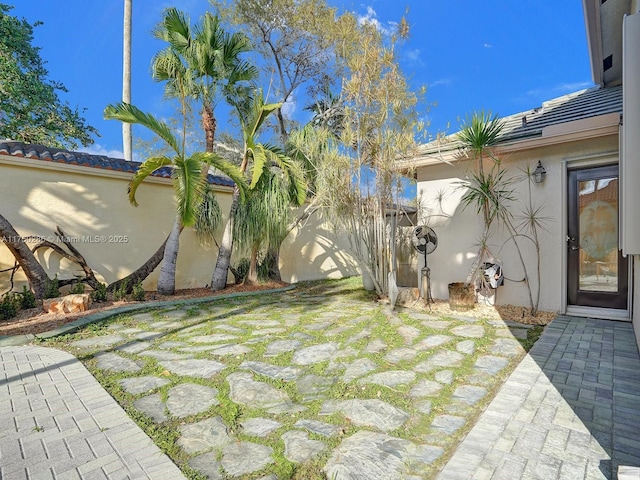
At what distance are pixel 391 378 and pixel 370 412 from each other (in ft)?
2.30

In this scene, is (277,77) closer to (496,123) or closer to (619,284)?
(496,123)

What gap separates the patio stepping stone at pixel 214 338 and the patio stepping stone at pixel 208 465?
2.44m

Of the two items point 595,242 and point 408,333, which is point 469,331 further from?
point 595,242

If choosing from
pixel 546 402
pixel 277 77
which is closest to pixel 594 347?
pixel 546 402

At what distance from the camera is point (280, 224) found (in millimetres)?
9102

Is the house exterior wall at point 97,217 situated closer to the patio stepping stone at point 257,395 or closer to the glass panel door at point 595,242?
the patio stepping stone at point 257,395

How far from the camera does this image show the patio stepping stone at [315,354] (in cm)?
377

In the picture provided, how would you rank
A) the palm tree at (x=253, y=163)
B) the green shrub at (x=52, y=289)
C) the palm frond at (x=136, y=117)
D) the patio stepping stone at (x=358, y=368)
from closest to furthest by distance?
1. the patio stepping stone at (x=358, y=368)
2. the green shrub at (x=52, y=289)
3. the palm frond at (x=136, y=117)
4. the palm tree at (x=253, y=163)

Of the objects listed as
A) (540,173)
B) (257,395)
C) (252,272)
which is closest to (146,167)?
(252,272)

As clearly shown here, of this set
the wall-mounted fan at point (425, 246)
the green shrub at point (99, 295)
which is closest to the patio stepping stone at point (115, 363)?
the green shrub at point (99, 295)

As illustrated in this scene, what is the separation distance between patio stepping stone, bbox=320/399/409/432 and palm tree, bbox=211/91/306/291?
625 centimetres

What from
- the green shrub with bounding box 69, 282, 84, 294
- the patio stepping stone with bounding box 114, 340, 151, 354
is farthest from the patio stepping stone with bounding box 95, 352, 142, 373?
the green shrub with bounding box 69, 282, 84, 294

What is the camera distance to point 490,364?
3598 millimetres

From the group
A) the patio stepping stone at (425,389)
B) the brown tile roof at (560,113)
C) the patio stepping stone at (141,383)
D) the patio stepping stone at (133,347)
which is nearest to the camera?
the patio stepping stone at (425,389)
